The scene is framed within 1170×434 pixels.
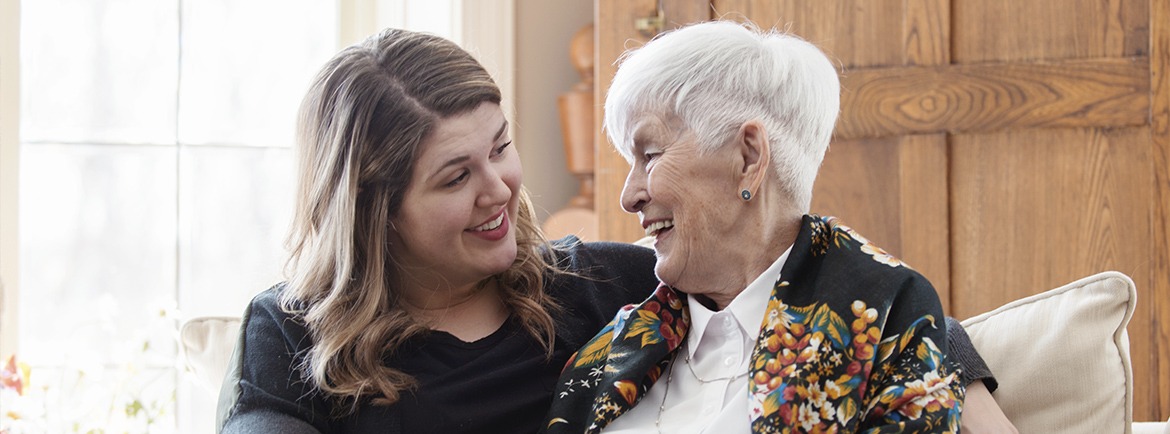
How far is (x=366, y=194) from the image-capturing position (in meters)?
1.75

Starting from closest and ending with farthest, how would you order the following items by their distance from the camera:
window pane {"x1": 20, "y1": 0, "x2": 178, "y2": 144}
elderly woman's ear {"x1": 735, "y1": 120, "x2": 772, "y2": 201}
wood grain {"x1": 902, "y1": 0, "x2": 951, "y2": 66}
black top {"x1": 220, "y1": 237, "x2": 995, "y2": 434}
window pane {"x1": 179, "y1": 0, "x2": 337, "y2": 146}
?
1. elderly woman's ear {"x1": 735, "y1": 120, "x2": 772, "y2": 201}
2. black top {"x1": 220, "y1": 237, "x2": 995, "y2": 434}
3. wood grain {"x1": 902, "y1": 0, "x2": 951, "y2": 66}
4. window pane {"x1": 20, "y1": 0, "x2": 178, "y2": 144}
5. window pane {"x1": 179, "y1": 0, "x2": 337, "y2": 146}

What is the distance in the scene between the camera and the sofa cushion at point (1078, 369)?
1.54 m

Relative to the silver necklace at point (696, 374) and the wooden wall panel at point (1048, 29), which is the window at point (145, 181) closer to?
the wooden wall panel at point (1048, 29)

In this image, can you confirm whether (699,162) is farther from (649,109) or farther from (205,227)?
(205,227)

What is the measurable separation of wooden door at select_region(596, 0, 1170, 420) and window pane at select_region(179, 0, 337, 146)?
3.53 ft

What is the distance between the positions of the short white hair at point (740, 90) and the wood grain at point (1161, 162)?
1136 mm

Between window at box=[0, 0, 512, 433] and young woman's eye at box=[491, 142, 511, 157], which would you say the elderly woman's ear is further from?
window at box=[0, 0, 512, 433]

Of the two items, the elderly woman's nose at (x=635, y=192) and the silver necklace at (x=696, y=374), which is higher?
the elderly woman's nose at (x=635, y=192)

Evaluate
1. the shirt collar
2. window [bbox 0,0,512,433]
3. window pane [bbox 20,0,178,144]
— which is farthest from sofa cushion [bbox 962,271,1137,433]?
window pane [bbox 20,0,178,144]

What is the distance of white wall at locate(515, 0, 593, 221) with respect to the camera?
320 cm

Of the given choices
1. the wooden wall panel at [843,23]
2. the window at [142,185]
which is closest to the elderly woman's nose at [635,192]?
the wooden wall panel at [843,23]

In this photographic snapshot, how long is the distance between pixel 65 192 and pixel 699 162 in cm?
185

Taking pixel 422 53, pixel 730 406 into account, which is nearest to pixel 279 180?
pixel 422 53

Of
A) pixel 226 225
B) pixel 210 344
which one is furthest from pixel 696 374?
pixel 226 225
